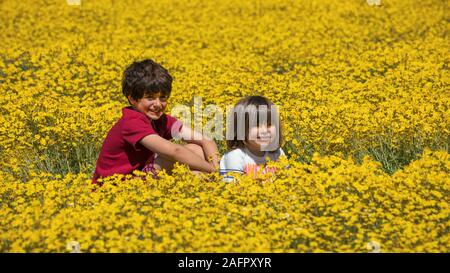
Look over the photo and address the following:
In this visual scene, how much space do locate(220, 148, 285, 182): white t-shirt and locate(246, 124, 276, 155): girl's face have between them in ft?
0.36

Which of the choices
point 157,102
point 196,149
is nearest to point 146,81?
point 157,102

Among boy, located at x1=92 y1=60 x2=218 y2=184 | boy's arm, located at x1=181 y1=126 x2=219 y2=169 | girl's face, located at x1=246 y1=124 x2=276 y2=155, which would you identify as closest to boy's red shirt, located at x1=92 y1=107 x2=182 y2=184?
boy, located at x1=92 y1=60 x2=218 y2=184

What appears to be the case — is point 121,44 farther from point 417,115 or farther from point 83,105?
point 417,115

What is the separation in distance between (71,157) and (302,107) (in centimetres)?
239

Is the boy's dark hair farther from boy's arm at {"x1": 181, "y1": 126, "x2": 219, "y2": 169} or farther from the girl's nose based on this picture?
boy's arm at {"x1": 181, "y1": 126, "x2": 219, "y2": 169}

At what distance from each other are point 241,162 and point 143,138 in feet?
2.87

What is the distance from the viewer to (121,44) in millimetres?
12922

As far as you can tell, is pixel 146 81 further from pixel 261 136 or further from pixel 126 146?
pixel 261 136

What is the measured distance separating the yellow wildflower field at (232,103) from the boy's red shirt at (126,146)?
0.15 metres

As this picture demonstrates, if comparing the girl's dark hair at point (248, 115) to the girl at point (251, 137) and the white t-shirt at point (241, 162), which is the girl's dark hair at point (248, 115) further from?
the white t-shirt at point (241, 162)

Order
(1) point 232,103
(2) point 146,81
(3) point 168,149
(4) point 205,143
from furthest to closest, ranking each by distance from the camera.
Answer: (1) point 232,103
(4) point 205,143
(2) point 146,81
(3) point 168,149

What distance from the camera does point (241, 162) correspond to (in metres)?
6.80
